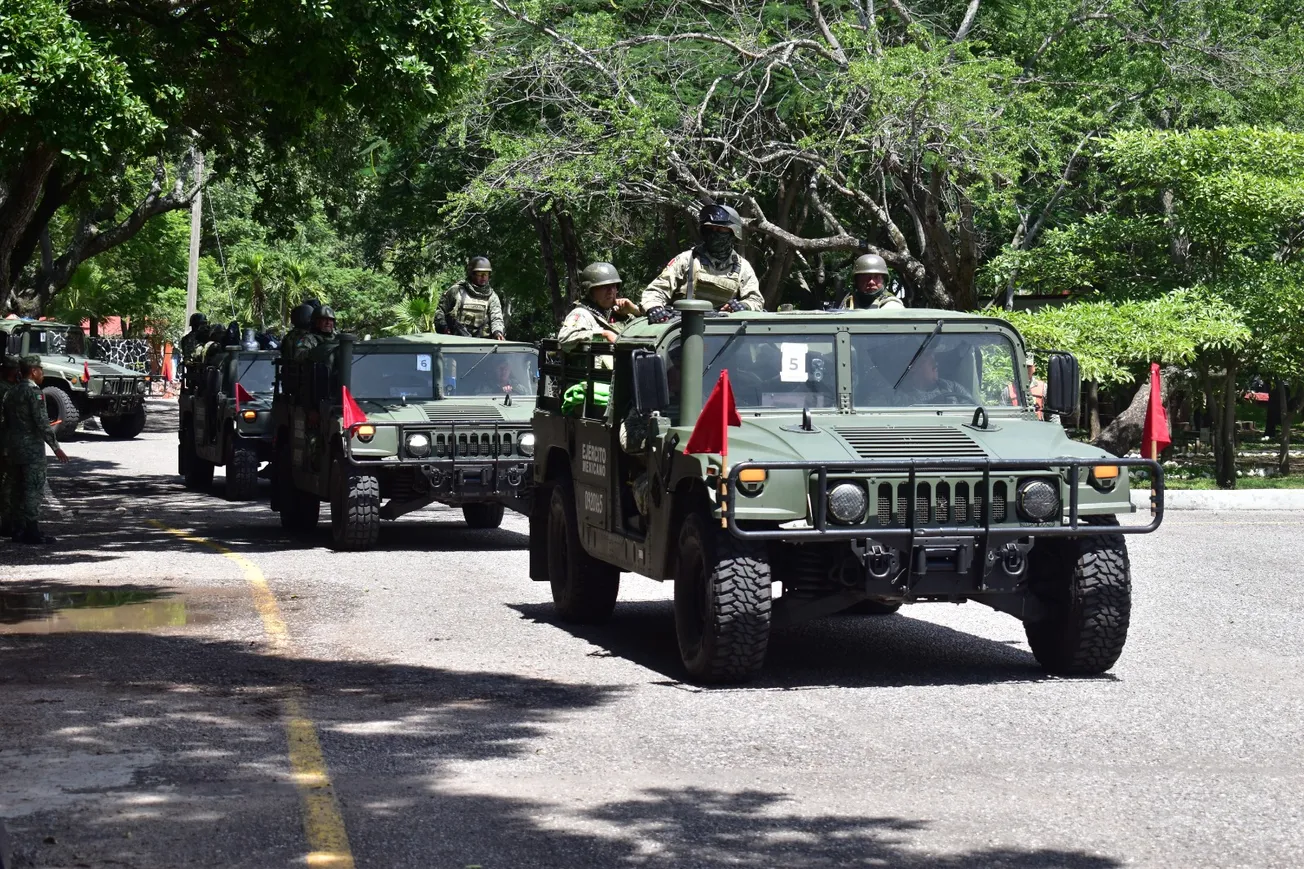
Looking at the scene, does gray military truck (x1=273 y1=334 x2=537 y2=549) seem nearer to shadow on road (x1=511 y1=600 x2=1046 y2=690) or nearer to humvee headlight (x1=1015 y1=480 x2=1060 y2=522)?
shadow on road (x1=511 y1=600 x2=1046 y2=690)

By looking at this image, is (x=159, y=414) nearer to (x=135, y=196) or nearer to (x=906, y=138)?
(x=135, y=196)

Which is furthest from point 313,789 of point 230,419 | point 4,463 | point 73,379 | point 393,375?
point 73,379

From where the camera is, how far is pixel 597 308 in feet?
41.3

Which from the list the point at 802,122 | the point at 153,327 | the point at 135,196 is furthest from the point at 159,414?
the point at 802,122

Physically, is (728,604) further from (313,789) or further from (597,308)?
(597,308)

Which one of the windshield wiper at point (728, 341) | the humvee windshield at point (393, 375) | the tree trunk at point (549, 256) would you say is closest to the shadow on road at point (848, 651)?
the windshield wiper at point (728, 341)

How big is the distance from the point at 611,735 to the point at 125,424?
2958cm

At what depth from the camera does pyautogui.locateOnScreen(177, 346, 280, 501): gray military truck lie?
21.6 metres

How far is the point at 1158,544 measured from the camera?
55.0ft

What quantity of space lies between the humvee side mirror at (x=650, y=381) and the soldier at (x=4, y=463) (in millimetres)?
8935

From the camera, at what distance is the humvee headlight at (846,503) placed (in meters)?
8.84

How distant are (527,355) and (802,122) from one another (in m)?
11.4

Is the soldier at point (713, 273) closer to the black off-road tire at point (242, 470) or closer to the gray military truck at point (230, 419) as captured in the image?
the gray military truck at point (230, 419)

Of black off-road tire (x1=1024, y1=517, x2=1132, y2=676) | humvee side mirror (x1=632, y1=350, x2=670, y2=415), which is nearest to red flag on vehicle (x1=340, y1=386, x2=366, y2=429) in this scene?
humvee side mirror (x1=632, y1=350, x2=670, y2=415)
